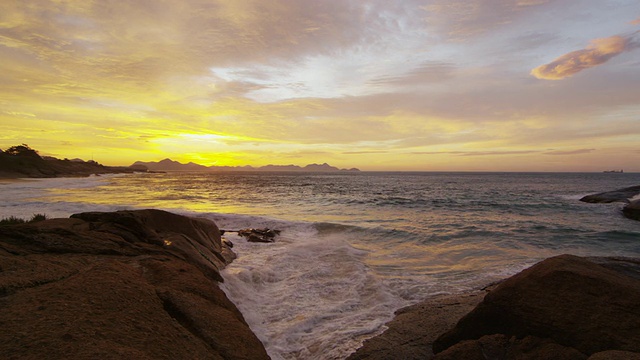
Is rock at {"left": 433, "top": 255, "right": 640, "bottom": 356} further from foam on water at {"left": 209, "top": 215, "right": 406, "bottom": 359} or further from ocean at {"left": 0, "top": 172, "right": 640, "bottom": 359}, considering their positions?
ocean at {"left": 0, "top": 172, "right": 640, "bottom": 359}

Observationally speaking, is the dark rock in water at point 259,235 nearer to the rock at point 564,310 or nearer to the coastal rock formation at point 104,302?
the coastal rock formation at point 104,302

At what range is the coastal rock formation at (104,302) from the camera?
341 cm

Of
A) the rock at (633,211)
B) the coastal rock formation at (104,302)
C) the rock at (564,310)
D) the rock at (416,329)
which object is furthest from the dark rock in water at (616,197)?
the coastal rock formation at (104,302)

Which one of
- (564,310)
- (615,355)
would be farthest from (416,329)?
(615,355)

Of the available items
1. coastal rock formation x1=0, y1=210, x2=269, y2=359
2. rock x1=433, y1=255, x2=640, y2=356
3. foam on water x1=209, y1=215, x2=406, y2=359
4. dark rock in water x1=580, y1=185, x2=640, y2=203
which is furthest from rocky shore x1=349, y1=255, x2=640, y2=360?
dark rock in water x1=580, y1=185, x2=640, y2=203

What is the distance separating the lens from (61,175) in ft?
265

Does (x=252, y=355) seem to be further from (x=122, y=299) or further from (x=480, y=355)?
(x=480, y=355)

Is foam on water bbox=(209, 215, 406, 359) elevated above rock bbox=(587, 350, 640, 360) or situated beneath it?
situated beneath

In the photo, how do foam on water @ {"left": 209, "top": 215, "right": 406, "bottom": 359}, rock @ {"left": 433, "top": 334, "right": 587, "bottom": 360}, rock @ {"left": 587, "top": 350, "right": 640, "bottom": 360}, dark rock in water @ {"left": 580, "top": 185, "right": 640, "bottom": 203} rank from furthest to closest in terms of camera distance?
dark rock in water @ {"left": 580, "top": 185, "right": 640, "bottom": 203}, foam on water @ {"left": 209, "top": 215, "right": 406, "bottom": 359}, rock @ {"left": 433, "top": 334, "right": 587, "bottom": 360}, rock @ {"left": 587, "top": 350, "right": 640, "bottom": 360}

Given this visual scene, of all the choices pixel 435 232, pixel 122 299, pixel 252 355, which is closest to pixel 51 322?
pixel 122 299

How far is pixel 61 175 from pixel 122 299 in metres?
97.8

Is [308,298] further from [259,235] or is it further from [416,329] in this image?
[259,235]

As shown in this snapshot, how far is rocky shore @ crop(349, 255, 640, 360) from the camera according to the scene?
421 centimetres

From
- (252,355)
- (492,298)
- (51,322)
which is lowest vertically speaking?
(252,355)
